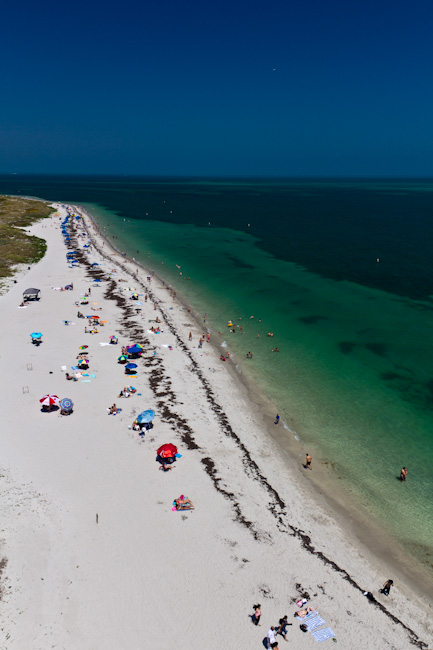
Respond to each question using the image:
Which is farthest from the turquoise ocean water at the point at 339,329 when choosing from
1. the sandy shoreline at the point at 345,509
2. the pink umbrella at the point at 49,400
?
the pink umbrella at the point at 49,400


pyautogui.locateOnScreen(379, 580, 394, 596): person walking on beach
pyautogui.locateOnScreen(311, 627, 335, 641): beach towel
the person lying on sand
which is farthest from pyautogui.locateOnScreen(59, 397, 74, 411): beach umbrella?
pyautogui.locateOnScreen(379, 580, 394, 596): person walking on beach

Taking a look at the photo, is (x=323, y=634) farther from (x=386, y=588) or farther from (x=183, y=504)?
(x=183, y=504)

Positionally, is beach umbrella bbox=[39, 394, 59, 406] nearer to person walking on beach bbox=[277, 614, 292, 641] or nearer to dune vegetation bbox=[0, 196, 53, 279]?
person walking on beach bbox=[277, 614, 292, 641]

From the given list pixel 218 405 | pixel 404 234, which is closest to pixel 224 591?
pixel 218 405

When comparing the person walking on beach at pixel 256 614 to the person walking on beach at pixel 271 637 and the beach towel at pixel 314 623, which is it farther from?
the beach towel at pixel 314 623

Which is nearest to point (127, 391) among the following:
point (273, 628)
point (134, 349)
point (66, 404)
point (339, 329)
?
point (66, 404)

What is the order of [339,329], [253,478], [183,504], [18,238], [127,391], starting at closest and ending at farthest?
[183,504], [253,478], [127,391], [339,329], [18,238]

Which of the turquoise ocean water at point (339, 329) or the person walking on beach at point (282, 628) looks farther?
the turquoise ocean water at point (339, 329)
